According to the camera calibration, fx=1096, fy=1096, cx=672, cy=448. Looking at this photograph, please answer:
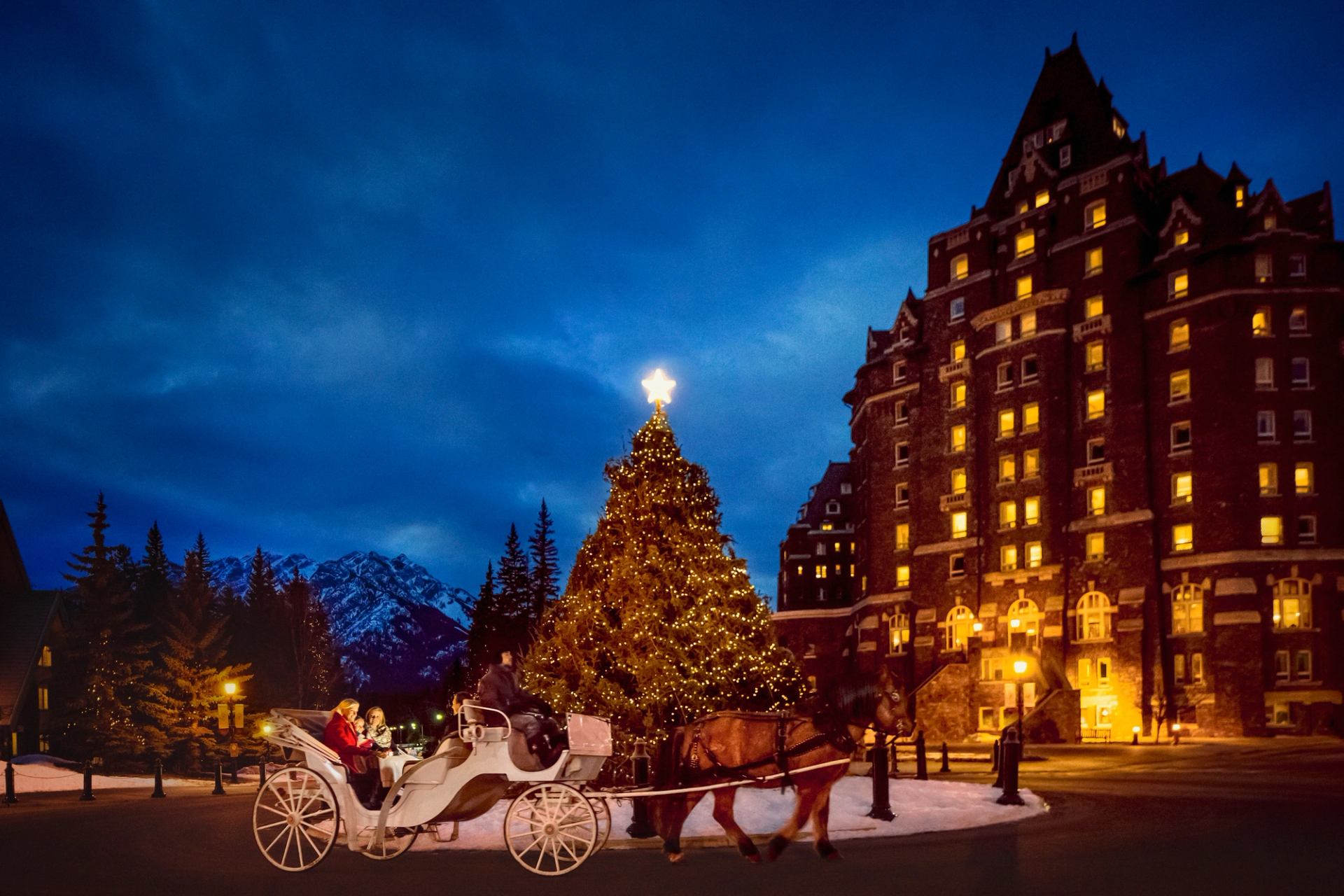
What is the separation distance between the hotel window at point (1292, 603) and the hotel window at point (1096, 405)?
1182cm

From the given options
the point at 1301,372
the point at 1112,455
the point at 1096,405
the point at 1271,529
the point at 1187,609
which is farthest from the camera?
the point at 1096,405

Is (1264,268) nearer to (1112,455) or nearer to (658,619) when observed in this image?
(1112,455)

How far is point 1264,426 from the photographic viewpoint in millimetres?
52312

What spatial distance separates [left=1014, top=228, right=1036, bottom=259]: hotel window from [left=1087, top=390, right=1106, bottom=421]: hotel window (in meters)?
8.86

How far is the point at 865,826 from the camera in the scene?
50.2 feet

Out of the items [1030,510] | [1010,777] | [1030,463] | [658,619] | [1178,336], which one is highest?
[1178,336]

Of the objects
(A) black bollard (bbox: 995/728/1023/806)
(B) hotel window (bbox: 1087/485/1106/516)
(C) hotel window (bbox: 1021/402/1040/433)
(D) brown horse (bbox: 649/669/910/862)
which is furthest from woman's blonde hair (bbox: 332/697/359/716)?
(C) hotel window (bbox: 1021/402/1040/433)

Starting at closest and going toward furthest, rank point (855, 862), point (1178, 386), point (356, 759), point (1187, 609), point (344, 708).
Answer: point (356, 759), point (855, 862), point (344, 708), point (1187, 609), point (1178, 386)

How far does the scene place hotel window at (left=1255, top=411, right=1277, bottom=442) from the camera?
52.0 meters

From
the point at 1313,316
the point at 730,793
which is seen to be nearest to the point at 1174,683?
the point at 1313,316

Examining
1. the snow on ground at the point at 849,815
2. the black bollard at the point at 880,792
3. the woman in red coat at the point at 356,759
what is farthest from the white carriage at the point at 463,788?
the black bollard at the point at 880,792

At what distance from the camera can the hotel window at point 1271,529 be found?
5119 centimetres

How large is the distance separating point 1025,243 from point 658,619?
48.6 m

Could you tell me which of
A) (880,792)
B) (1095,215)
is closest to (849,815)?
(880,792)
